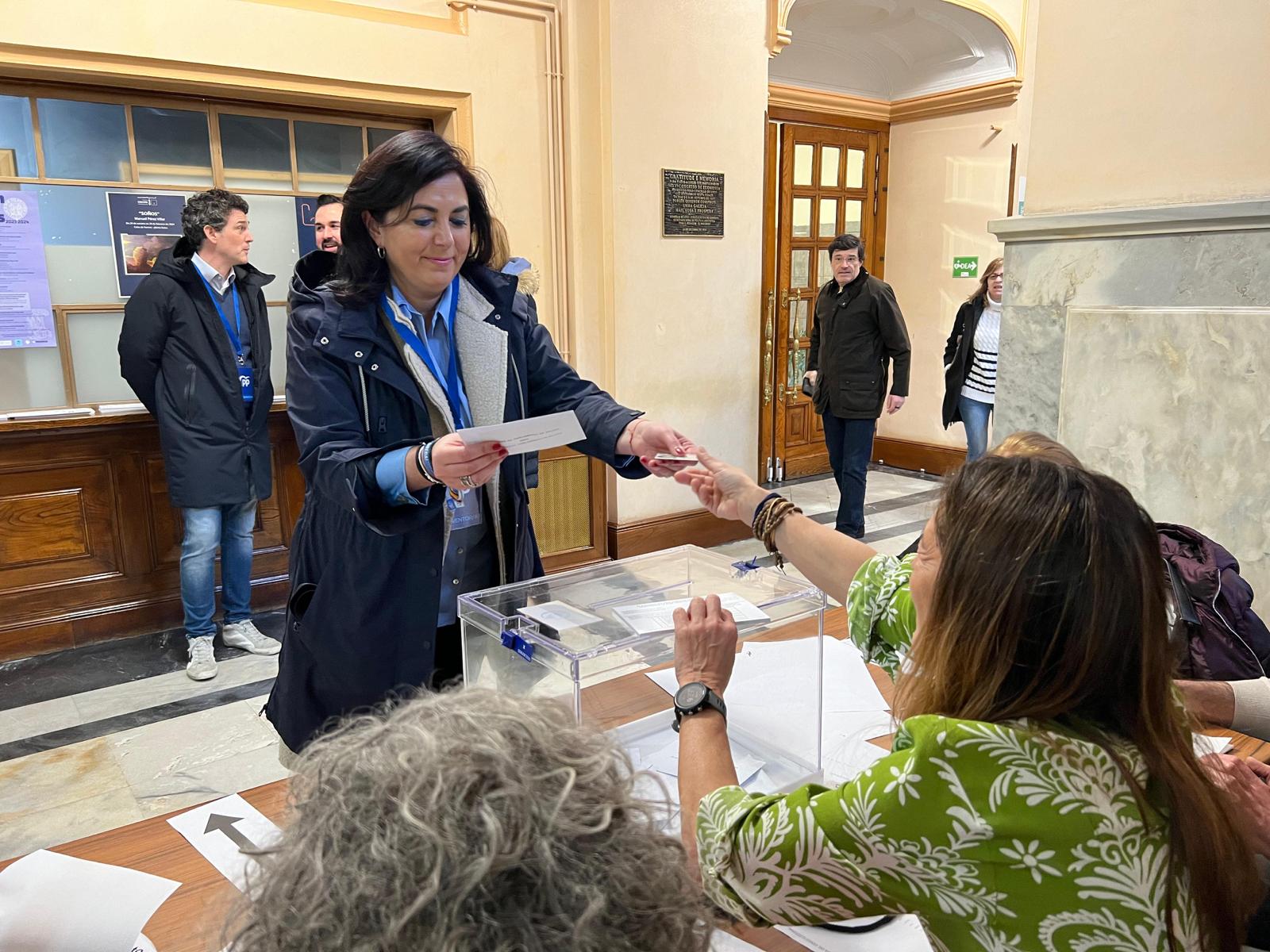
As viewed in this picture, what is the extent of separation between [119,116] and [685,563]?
330 centimetres

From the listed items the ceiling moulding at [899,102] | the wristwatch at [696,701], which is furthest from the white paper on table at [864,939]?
the ceiling moulding at [899,102]

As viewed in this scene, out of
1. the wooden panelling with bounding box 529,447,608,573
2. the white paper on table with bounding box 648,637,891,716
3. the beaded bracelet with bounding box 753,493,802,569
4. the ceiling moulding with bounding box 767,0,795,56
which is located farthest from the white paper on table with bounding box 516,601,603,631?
the ceiling moulding with bounding box 767,0,795,56

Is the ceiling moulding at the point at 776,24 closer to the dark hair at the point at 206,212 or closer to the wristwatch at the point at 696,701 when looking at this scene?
the dark hair at the point at 206,212

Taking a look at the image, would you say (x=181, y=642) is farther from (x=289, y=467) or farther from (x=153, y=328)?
(x=153, y=328)

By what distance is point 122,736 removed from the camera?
3.06 meters

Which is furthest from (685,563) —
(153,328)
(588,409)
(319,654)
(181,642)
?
(181,642)

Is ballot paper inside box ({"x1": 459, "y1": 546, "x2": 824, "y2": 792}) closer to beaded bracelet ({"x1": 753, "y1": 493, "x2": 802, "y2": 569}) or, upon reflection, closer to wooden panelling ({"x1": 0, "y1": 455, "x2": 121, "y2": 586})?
beaded bracelet ({"x1": 753, "y1": 493, "x2": 802, "y2": 569})

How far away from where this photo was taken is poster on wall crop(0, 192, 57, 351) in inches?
140

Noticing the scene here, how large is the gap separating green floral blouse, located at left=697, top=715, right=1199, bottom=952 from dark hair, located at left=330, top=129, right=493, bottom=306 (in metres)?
1.19

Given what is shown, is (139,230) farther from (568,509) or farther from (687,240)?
(687,240)

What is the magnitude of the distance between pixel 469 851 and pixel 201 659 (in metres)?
3.48

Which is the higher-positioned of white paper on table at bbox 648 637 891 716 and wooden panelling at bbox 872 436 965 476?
white paper on table at bbox 648 637 891 716

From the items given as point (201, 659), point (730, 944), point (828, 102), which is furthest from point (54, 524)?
point (828, 102)

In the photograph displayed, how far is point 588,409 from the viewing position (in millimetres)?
1912
